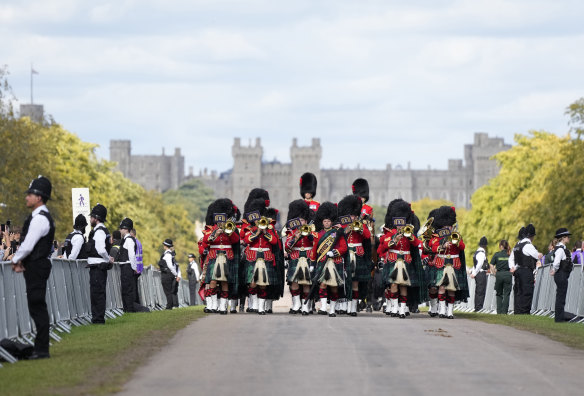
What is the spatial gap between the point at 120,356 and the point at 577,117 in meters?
53.1

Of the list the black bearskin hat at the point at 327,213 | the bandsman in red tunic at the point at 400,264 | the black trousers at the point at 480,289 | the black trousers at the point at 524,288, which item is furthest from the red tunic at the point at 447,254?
the black trousers at the point at 480,289

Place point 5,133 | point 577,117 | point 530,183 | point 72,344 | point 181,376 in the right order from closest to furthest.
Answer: point 181,376 → point 72,344 → point 5,133 → point 577,117 → point 530,183

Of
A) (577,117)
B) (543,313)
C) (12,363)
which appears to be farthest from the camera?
(577,117)

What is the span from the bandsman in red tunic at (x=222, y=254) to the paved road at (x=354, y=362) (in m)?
4.24

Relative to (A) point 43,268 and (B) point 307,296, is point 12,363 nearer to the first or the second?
(A) point 43,268

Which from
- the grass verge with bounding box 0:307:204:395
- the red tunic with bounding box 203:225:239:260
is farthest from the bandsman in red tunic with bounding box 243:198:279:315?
the grass verge with bounding box 0:307:204:395

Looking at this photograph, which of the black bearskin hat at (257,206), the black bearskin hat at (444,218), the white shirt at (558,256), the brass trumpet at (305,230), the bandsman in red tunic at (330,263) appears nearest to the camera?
the bandsman in red tunic at (330,263)

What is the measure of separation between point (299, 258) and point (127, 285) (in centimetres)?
500

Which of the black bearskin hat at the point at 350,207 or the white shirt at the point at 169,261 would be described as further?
the white shirt at the point at 169,261

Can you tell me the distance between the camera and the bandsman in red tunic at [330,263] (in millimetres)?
27234

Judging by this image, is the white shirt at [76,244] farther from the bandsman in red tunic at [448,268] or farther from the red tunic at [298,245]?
the bandsman in red tunic at [448,268]

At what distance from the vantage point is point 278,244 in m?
29.0

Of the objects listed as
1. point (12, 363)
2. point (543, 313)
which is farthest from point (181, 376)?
point (543, 313)

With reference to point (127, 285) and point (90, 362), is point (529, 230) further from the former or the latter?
point (90, 362)
